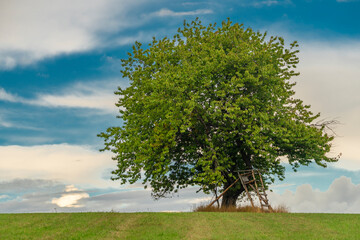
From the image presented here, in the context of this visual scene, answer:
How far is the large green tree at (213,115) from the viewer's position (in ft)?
87.2

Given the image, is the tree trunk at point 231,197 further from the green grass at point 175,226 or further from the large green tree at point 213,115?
the green grass at point 175,226

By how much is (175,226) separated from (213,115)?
10174mm

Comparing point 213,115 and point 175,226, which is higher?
point 213,115

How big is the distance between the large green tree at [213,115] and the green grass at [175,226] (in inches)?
224

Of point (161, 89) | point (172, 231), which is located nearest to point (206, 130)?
point (161, 89)

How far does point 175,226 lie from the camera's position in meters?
18.4

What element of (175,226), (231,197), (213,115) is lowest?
(175,226)

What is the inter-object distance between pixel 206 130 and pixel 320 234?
1344 cm

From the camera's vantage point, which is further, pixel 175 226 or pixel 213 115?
pixel 213 115

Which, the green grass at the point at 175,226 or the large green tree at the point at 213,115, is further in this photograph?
the large green tree at the point at 213,115

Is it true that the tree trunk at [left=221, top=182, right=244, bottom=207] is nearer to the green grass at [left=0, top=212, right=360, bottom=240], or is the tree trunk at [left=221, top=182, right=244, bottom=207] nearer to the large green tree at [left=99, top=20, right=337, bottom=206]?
the large green tree at [left=99, top=20, right=337, bottom=206]

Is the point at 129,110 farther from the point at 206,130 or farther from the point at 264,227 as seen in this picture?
the point at 264,227

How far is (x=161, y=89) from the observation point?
1069 inches

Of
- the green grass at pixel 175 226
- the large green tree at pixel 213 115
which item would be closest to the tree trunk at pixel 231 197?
the large green tree at pixel 213 115
